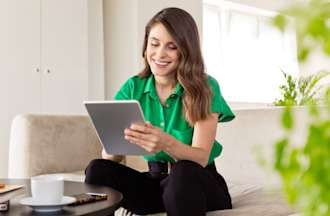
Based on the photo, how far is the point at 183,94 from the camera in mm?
1803

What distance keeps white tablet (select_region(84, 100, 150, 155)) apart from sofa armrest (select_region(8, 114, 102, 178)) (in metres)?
0.92

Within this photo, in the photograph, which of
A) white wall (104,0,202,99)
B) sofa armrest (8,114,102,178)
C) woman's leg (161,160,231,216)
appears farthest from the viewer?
white wall (104,0,202,99)

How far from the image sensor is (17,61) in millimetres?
3590

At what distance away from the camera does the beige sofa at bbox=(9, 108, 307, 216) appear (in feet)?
7.43

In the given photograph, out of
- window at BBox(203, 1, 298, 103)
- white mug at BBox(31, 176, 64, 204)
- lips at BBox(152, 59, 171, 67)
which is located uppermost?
window at BBox(203, 1, 298, 103)

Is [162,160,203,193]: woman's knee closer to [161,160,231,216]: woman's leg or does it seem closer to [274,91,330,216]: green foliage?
[161,160,231,216]: woman's leg

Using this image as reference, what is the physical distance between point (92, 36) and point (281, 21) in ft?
13.4

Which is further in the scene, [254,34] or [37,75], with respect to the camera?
[254,34]

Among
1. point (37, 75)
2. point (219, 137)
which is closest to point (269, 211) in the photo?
point (219, 137)

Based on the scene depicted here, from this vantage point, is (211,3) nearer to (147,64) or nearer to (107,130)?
(147,64)

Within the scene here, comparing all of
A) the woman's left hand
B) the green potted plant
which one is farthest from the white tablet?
the green potted plant

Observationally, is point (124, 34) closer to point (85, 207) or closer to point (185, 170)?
point (185, 170)

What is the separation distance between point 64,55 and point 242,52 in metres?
2.67

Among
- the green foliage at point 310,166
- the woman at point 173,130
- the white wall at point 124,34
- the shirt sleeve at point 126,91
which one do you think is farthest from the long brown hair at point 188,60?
the white wall at point 124,34
